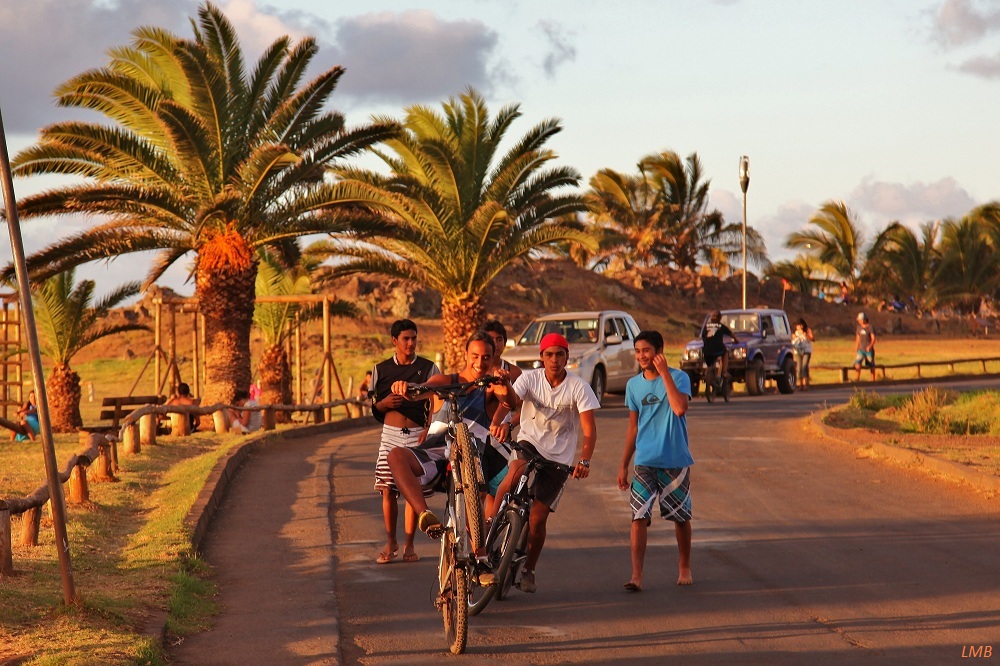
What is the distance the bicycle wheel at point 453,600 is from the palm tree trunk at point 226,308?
1851cm

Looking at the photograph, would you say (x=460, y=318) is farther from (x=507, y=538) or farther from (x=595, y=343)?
(x=507, y=538)

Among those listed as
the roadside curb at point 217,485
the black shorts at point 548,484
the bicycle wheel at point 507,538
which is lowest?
the roadside curb at point 217,485

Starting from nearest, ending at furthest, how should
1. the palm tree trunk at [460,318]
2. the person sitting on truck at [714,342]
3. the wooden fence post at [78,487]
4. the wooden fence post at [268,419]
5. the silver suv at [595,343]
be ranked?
the wooden fence post at [78,487], the wooden fence post at [268,419], the silver suv at [595,343], the person sitting on truck at [714,342], the palm tree trunk at [460,318]

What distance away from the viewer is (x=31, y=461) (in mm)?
19641

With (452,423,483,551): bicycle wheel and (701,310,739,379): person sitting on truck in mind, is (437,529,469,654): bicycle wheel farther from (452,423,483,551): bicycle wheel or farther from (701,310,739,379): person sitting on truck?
(701,310,739,379): person sitting on truck

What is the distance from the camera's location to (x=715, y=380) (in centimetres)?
2850

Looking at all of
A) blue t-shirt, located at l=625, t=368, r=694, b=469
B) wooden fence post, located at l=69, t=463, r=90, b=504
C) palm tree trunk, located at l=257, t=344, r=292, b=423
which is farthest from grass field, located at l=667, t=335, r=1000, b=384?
blue t-shirt, located at l=625, t=368, r=694, b=469

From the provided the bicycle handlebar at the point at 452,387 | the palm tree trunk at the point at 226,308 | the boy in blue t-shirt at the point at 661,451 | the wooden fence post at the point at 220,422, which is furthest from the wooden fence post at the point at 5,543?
the palm tree trunk at the point at 226,308

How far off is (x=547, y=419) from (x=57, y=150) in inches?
699

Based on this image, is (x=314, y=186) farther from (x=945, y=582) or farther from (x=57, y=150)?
(x=945, y=582)

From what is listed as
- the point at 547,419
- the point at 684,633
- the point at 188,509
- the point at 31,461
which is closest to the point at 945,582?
the point at 684,633

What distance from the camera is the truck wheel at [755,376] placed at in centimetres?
3152

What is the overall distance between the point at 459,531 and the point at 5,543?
358 centimetres

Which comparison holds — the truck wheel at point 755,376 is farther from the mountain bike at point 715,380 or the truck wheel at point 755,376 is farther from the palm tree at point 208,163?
the palm tree at point 208,163
